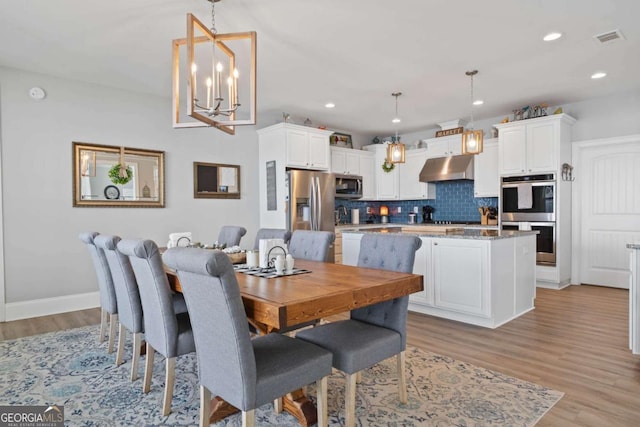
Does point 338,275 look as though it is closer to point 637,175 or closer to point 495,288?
point 495,288

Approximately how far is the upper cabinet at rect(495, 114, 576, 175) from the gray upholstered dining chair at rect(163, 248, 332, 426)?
4.83m

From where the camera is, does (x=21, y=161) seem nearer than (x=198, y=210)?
Yes

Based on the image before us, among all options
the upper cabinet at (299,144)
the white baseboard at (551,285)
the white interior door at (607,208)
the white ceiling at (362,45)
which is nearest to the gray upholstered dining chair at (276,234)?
the white ceiling at (362,45)

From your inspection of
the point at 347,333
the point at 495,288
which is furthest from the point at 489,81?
the point at 347,333

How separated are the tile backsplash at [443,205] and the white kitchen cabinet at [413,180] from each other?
8.5 inches

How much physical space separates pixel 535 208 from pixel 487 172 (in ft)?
3.10

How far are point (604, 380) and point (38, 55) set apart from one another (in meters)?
5.40

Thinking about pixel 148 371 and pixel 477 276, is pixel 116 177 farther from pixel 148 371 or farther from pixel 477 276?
pixel 477 276

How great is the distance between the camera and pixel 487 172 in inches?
236

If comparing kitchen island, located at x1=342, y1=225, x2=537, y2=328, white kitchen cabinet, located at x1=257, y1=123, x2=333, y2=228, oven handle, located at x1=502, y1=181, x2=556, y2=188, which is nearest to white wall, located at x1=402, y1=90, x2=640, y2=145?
oven handle, located at x1=502, y1=181, x2=556, y2=188

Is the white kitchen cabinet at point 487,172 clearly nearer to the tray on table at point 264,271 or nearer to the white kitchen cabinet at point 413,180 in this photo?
the white kitchen cabinet at point 413,180

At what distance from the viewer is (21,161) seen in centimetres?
404

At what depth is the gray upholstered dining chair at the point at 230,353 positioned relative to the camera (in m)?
1.45

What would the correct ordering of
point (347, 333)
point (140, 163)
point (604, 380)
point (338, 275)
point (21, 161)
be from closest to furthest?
point (347, 333), point (338, 275), point (604, 380), point (21, 161), point (140, 163)
